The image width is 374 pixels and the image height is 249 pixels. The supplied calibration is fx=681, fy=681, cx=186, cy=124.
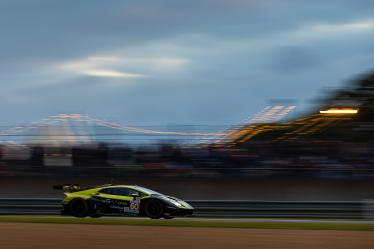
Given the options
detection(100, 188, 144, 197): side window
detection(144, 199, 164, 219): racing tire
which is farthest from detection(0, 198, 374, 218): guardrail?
detection(100, 188, 144, 197): side window

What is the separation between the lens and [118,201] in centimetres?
1800

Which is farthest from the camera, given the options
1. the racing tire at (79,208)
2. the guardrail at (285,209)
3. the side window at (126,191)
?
the guardrail at (285,209)

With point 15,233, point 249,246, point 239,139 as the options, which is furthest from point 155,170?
point 249,246

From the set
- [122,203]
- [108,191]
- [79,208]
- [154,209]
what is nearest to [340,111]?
[154,209]

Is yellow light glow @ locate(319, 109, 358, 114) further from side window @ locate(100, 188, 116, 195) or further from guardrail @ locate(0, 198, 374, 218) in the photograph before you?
side window @ locate(100, 188, 116, 195)

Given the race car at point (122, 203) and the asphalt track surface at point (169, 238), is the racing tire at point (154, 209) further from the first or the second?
the asphalt track surface at point (169, 238)

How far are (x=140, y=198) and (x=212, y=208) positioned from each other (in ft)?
8.37

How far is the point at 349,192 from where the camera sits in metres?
20.7

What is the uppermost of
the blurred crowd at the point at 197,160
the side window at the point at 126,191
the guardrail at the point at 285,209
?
the blurred crowd at the point at 197,160

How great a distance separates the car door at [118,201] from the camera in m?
17.9

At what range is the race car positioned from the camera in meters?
17.6

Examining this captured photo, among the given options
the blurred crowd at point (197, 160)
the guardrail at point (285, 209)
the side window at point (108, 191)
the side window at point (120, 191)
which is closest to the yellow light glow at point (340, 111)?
the blurred crowd at point (197, 160)

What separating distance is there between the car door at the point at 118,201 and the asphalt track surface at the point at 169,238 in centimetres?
329

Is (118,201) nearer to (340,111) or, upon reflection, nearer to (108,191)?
(108,191)
